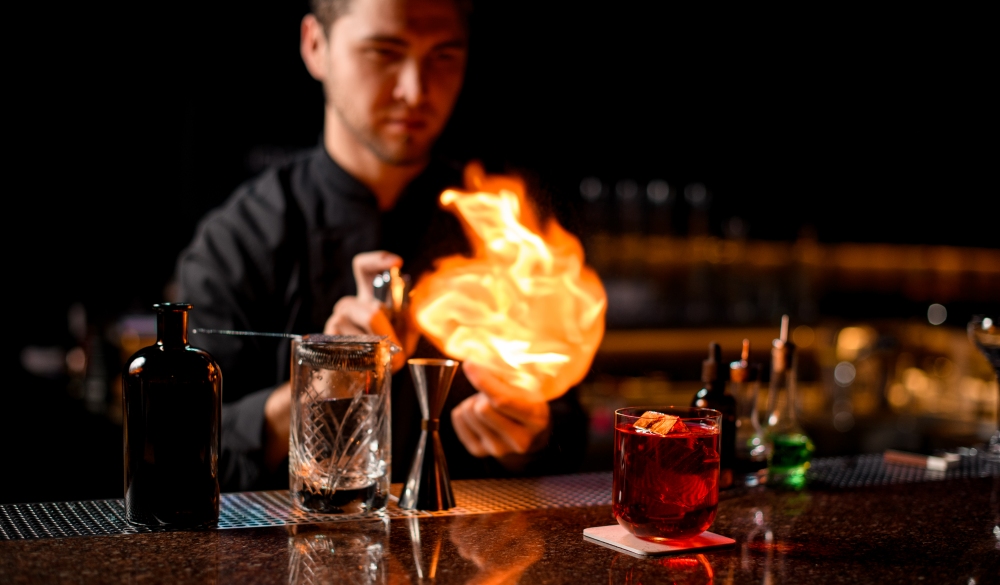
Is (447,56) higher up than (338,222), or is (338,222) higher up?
(447,56)

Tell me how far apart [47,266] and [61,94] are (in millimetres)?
834

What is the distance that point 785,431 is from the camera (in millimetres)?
1752

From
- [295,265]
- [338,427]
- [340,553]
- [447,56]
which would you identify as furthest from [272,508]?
[447,56]

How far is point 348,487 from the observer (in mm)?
1395

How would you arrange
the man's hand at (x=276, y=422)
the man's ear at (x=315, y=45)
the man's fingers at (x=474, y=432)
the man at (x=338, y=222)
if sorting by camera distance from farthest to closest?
the man's ear at (x=315, y=45)
the man at (x=338, y=222)
the man's hand at (x=276, y=422)
the man's fingers at (x=474, y=432)

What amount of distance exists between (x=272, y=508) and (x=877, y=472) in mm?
1196

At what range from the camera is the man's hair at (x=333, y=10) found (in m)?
2.43

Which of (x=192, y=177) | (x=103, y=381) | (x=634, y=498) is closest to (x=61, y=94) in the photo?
(x=192, y=177)

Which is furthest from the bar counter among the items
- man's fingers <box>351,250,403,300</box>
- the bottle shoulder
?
man's fingers <box>351,250,403,300</box>

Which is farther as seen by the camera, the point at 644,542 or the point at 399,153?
the point at 399,153

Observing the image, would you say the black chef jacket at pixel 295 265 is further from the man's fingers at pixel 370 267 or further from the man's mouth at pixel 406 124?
the man's fingers at pixel 370 267

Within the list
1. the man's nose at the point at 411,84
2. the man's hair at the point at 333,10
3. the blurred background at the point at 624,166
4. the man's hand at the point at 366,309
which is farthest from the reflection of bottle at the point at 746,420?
the blurred background at the point at 624,166

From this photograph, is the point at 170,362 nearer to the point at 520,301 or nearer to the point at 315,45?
the point at 520,301

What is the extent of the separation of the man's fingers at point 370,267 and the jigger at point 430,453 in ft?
1.33
